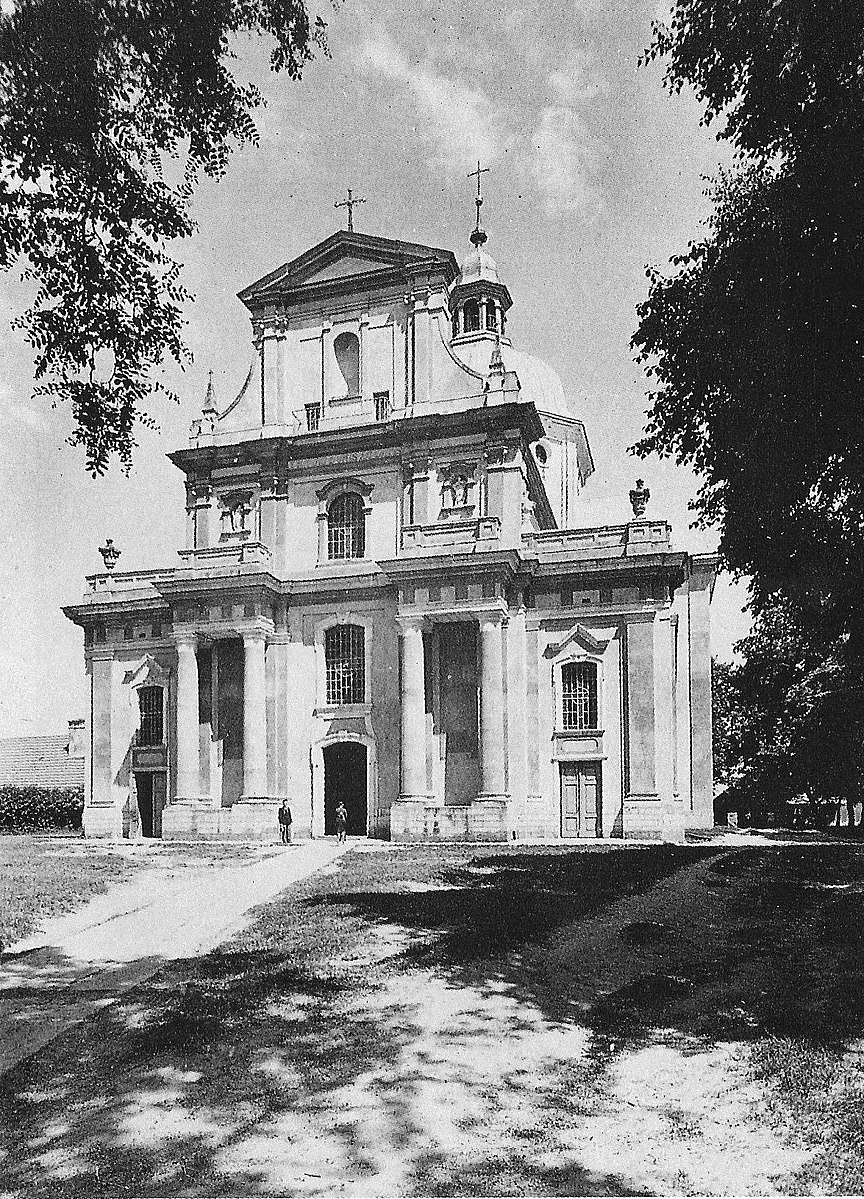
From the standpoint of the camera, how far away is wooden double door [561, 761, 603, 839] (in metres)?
27.8

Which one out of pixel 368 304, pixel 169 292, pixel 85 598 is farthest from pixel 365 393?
pixel 169 292

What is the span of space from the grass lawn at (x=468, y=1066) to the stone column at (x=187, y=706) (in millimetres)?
18011

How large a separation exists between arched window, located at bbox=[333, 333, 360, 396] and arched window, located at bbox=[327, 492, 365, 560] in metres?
3.78

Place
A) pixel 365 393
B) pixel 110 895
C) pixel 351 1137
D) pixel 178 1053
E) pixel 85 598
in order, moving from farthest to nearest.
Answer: pixel 85 598, pixel 365 393, pixel 110 895, pixel 178 1053, pixel 351 1137

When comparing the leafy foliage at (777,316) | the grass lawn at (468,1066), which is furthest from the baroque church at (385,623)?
the grass lawn at (468,1066)

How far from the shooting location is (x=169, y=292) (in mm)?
9133

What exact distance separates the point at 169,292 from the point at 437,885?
11089 millimetres

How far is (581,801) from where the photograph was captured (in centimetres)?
2800

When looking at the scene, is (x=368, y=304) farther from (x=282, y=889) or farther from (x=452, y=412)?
(x=282, y=889)

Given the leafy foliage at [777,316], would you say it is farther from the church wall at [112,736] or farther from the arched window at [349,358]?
the church wall at [112,736]

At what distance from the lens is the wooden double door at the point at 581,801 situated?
1095 inches

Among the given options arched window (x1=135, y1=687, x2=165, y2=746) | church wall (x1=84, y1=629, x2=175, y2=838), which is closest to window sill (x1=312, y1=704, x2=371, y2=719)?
church wall (x1=84, y1=629, x2=175, y2=838)

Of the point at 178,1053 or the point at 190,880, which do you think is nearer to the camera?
the point at 178,1053

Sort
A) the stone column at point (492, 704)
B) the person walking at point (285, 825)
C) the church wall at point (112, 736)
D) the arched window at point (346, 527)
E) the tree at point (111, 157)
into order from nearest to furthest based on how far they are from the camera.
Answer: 1. the tree at point (111, 157)
2. the stone column at point (492, 704)
3. the person walking at point (285, 825)
4. the arched window at point (346, 527)
5. the church wall at point (112, 736)
